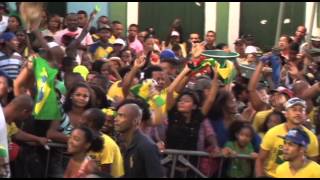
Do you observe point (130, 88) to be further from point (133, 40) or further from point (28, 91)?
point (133, 40)

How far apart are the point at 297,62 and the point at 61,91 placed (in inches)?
213

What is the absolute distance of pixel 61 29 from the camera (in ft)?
48.4

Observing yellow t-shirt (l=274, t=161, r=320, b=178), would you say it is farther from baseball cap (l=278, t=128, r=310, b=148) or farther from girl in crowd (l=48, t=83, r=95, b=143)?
girl in crowd (l=48, t=83, r=95, b=143)

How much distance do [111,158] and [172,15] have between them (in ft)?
45.0

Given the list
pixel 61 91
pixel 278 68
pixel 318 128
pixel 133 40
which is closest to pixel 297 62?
pixel 278 68

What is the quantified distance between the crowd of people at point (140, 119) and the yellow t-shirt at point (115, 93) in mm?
12

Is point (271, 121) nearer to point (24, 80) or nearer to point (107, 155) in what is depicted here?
point (107, 155)

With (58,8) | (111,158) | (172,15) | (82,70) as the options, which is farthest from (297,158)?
(172,15)

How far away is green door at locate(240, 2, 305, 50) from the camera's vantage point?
836 inches

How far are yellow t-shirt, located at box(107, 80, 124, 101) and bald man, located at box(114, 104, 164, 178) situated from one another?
217 cm

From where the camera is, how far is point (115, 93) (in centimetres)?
1048

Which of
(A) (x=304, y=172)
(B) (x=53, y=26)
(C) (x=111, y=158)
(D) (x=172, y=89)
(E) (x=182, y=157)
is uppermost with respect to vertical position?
(B) (x=53, y=26)

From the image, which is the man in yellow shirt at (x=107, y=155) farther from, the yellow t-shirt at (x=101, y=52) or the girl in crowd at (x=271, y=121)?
the yellow t-shirt at (x=101, y=52)

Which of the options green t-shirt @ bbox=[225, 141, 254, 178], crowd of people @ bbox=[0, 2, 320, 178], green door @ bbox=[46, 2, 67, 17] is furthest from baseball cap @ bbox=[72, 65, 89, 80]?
green door @ bbox=[46, 2, 67, 17]
